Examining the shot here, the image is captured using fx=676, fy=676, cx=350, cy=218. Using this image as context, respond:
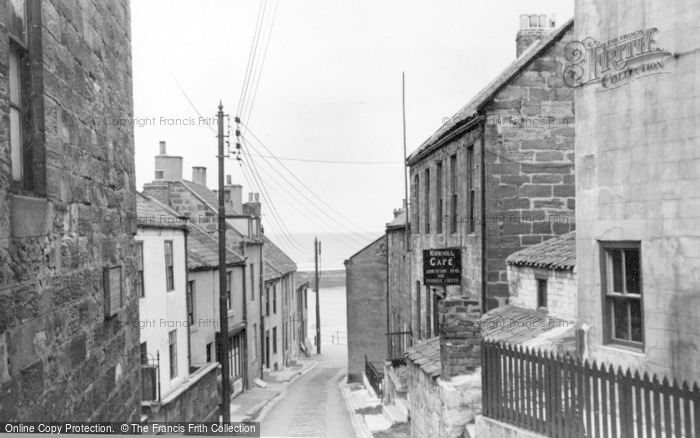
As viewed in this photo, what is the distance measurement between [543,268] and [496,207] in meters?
2.67

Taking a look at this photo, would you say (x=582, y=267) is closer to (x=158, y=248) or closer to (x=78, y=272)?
(x=78, y=272)

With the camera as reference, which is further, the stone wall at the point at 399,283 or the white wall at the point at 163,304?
the stone wall at the point at 399,283

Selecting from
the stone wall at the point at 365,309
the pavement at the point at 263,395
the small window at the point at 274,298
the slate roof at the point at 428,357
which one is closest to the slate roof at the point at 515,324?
the slate roof at the point at 428,357

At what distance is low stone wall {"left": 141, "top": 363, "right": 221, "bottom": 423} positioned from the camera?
14836 millimetres

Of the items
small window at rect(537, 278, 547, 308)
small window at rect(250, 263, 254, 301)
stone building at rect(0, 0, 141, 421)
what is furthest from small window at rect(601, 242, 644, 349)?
small window at rect(250, 263, 254, 301)

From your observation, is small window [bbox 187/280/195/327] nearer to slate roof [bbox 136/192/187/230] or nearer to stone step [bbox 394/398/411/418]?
slate roof [bbox 136/192/187/230]

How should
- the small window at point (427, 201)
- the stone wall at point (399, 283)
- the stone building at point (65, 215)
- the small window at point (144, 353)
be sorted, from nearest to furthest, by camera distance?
the stone building at point (65, 215) → the small window at point (144, 353) → the small window at point (427, 201) → the stone wall at point (399, 283)

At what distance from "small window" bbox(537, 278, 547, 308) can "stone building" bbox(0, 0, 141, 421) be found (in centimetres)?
815

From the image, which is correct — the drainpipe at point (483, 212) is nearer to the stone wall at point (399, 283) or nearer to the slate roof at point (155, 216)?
the slate roof at point (155, 216)

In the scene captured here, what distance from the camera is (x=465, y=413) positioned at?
35.2 feet

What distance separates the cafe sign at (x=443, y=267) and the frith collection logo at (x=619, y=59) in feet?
21.7

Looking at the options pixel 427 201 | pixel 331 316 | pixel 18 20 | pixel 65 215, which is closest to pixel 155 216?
pixel 427 201

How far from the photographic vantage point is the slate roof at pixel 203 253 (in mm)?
24105

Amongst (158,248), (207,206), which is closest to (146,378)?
(158,248)
